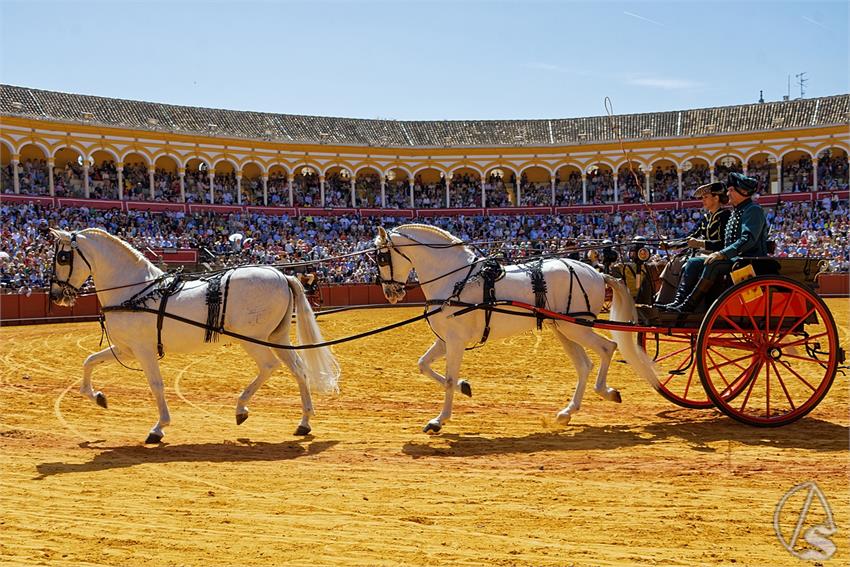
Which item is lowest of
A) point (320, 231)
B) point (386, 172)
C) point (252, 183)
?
point (320, 231)

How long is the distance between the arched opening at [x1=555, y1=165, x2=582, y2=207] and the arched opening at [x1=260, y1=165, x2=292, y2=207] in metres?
14.8

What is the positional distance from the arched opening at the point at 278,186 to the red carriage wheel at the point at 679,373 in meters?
31.1

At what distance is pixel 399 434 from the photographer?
26.4 feet

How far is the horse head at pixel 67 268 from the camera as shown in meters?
8.09

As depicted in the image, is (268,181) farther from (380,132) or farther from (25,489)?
(25,489)

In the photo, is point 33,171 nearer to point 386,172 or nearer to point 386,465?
point 386,172

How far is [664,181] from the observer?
145ft

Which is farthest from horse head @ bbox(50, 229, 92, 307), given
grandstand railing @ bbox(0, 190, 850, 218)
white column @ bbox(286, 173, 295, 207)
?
white column @ bbox(286, 173, 295, 207)

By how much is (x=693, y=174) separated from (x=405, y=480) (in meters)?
41.2

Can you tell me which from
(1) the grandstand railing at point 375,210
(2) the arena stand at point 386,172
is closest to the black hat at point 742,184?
(2) the arena stand at point 386,172

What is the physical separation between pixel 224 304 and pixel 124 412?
248 cm

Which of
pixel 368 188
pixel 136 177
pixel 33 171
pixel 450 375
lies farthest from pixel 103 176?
pixel 450 375

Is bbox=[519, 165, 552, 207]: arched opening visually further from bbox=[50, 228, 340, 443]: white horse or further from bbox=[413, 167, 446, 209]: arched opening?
bbox=[50, 228, 340, 443]: white horse

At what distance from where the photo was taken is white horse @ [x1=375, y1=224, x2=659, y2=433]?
8188 mm
